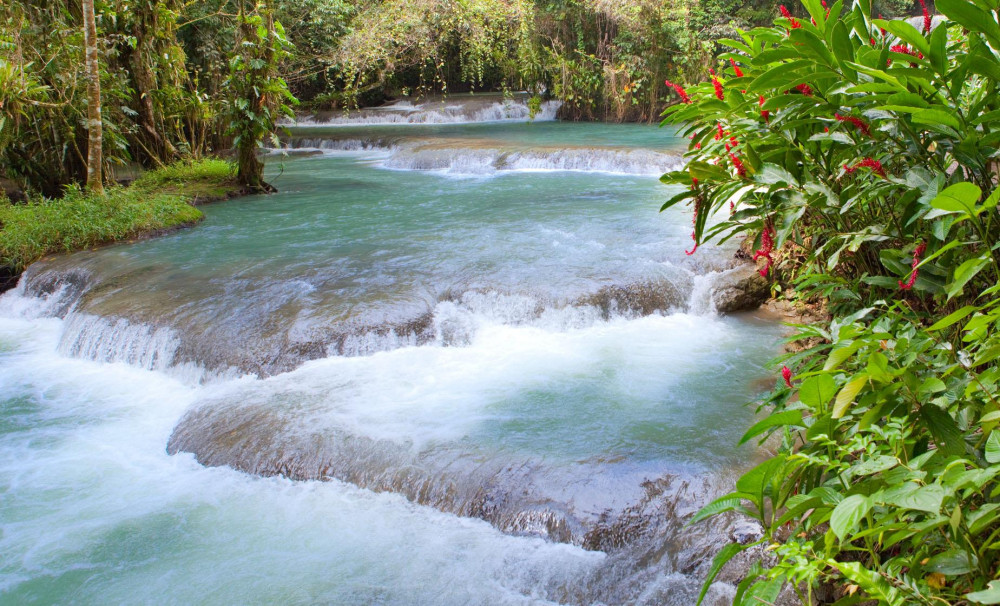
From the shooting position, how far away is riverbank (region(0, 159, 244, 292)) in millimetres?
8750

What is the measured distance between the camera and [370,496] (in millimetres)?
4469

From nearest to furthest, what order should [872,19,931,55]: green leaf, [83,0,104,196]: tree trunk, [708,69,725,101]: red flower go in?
[872,19,931,55]: green leaf, [708,69,725,101]: red flower, [83,0,104,196]: tree trunk

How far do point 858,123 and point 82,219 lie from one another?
958cm

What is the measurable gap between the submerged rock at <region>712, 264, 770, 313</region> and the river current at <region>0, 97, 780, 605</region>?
157 millimetres

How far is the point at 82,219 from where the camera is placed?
9203 millimetres

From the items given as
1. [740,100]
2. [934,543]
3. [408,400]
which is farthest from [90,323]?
[934,543]

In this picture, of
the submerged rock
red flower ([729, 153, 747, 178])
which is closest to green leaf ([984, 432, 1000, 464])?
red flower ([729, 153, 747, 178])

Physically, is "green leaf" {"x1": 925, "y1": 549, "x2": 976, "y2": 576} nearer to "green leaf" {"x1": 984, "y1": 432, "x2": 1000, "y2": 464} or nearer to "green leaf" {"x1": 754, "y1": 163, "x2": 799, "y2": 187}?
"green leaf" {"x1": 984, "y1": 432, "x2": 1000, "y2": 464}

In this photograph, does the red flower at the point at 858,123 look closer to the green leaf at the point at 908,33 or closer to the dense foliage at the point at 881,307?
Answer: the dense foliage at the point at 881,307

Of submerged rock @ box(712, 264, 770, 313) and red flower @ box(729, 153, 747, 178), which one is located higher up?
red flower @ box(729, 153, 747, 178)

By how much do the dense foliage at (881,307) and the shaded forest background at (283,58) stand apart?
9.78m

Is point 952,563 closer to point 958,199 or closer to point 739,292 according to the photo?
point 958,199

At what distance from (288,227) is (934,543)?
931 centimetres

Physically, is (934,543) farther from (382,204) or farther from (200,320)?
(382,204)
